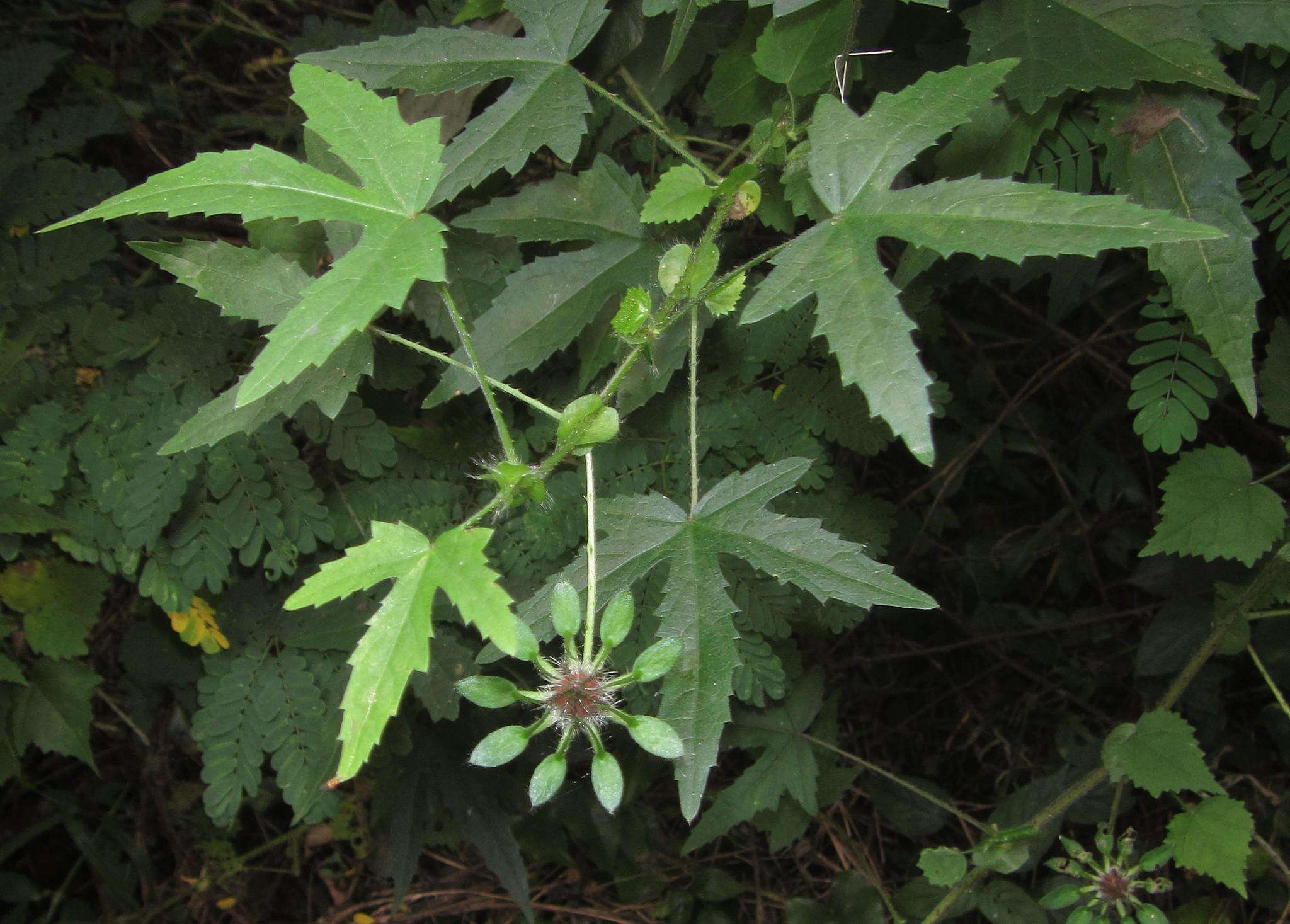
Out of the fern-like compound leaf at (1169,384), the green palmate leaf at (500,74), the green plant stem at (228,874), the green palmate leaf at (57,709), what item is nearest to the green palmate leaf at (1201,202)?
the fern-like compound leaf at (1169,384)

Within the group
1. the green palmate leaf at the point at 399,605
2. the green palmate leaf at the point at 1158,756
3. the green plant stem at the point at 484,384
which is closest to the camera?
the green palmate leaf at the point at 399,605

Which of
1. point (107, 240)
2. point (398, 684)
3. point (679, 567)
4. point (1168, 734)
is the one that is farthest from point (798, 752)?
point (107, 240)

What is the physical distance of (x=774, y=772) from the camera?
230cm

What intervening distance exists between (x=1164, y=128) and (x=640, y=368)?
98 cm


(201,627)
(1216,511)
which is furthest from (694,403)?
(201,627)

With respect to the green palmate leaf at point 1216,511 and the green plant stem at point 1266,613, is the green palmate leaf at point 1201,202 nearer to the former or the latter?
the green palmate leaf at point 1216,511

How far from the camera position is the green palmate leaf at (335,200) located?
3.41 ft

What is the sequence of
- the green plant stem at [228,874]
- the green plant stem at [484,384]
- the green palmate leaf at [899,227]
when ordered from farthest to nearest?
the green plant stem at [228,874] < the green plant stem at [484,384] < the green palmate leaf at [899,227]

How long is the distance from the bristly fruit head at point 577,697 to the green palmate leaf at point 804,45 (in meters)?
1.07

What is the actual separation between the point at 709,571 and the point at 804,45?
937mm

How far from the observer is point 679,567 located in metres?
1.38

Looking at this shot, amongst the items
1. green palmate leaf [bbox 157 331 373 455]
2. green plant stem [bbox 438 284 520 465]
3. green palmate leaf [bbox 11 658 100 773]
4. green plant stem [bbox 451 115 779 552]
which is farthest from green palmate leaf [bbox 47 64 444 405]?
green palmate leaf [bbox 11 658 100 773]

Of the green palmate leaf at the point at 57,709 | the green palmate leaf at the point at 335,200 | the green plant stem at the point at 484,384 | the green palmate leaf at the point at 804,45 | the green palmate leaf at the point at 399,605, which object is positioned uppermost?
the green palmate leaf at the point at 804,45

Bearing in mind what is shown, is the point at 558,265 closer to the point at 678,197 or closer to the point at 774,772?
the point at 678,197
